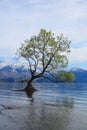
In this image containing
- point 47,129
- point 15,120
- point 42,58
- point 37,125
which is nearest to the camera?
point 47,129

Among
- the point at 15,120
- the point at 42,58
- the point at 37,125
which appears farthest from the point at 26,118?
the point at 42,58

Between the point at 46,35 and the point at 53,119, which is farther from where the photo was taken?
the point at 46,35

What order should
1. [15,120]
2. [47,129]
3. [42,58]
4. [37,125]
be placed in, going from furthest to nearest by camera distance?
[42,58] → [15,120] → [37,125] → [47,129]

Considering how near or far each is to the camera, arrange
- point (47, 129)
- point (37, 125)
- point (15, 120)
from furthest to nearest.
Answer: point (15, 120), point (37, 125), point (47, 129)

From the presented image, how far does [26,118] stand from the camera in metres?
26.3

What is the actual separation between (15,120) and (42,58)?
2163 inches

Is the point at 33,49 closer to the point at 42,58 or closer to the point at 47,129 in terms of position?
the point at 42,58

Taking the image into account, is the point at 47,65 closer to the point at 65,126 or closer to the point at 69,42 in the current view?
the point at 69,42

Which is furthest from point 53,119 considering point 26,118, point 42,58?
point 42,58

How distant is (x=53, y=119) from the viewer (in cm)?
2633

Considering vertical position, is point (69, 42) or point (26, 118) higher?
point (69, 42)

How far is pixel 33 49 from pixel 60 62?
26.1ft

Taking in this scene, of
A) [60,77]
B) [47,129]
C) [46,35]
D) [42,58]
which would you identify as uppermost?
[46,35]

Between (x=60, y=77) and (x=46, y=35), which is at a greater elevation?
(x=46, y=35)
